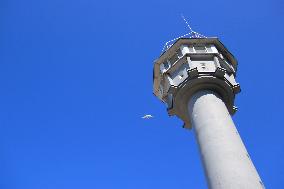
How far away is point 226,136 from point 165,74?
7066 mm

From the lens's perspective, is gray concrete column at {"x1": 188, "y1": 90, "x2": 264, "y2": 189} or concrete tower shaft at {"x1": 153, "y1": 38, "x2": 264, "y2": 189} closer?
gray concrete column at {"x1": 188, "y1": 90, "x2": 264, "y2": 189}

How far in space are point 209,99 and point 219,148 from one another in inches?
143

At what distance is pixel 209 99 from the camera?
1886 centimetres

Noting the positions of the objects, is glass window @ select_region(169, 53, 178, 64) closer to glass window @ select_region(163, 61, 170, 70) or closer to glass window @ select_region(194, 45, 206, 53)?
glass window @ select_region(163, 61, 170, 70)

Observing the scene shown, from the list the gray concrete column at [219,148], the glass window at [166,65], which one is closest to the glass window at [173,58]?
the glass window at [166,65]

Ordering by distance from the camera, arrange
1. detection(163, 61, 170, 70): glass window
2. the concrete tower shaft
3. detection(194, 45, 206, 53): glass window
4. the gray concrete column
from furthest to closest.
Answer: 1. detection(163, 61, 170, 70): glass window
2. detection(194, 45, 206, 53): glass window
3. the concrete tower shaft
4. the gray concrete column

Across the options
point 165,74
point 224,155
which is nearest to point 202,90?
point 165,74

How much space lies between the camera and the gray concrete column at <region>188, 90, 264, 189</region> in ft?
47.7

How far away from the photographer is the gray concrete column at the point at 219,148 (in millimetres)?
14554

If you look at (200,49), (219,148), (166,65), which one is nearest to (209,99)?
(219,148)

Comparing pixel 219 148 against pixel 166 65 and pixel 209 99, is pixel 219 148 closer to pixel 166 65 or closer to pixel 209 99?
pixel 209 99

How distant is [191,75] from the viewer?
2012 cm

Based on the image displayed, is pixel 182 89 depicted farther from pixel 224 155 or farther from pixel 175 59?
pixel 224 155

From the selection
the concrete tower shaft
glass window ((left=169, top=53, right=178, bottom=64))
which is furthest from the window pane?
glass window ((left=169, top=53, right=178, bottom=64))
